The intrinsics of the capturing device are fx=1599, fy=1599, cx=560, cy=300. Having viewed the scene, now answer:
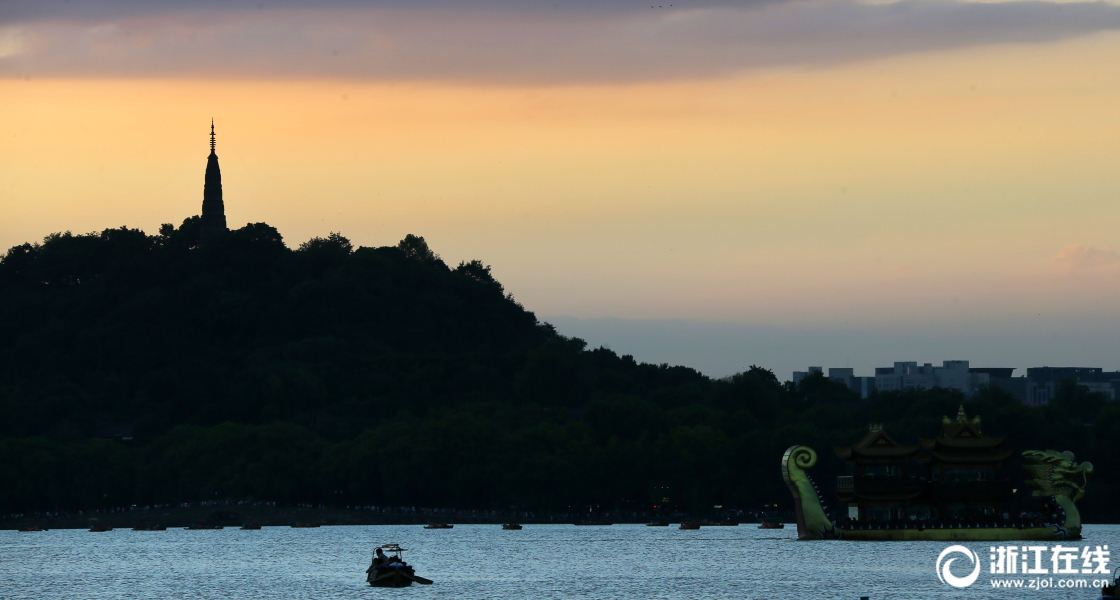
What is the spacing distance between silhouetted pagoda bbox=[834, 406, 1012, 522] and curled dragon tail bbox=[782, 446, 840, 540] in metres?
2.77

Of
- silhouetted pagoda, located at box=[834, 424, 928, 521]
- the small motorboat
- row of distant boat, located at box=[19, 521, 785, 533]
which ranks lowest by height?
the small motorboat

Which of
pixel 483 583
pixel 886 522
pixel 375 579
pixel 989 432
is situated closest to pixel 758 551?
pixel 886 522

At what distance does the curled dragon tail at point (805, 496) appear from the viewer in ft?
419

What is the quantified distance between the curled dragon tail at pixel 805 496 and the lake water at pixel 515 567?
2.60 meters

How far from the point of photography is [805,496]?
12925 centimetres

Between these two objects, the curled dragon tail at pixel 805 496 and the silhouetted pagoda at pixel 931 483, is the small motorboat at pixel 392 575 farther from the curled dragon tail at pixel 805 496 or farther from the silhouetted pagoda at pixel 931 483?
the silhouetted pagoda at pixel 931 483

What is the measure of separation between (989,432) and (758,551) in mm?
59608

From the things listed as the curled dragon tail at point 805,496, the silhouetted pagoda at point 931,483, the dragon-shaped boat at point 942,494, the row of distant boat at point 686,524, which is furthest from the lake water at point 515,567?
the silhouetted pagoda at point 931,483

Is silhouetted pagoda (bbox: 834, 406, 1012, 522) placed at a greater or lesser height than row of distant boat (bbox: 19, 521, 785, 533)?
greater

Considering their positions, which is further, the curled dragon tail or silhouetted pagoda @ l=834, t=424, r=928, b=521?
the curled dragon tail

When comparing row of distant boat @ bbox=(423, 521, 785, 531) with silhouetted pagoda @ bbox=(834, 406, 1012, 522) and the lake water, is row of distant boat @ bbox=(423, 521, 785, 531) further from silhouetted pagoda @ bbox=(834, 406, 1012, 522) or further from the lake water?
silhouetted pagoda @ bbox=(834, 406, 1012, 522)

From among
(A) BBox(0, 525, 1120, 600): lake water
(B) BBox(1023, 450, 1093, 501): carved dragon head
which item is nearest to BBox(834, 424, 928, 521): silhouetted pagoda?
(A) BBox(0, 525, 1120, 600): lake water

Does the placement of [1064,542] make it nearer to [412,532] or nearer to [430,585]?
[430,585]

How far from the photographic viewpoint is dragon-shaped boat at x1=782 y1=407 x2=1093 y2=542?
12394cm
